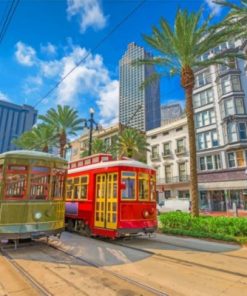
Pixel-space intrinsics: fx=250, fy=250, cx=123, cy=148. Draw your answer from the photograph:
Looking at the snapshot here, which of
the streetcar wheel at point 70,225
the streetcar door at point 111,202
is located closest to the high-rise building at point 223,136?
the streetcar wheel at point 70,225

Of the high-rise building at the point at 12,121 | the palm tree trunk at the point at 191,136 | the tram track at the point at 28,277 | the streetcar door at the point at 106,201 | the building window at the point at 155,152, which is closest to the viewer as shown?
the tram track at the point at 28,277

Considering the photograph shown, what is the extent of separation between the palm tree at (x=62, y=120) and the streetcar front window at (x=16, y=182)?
1000 inches

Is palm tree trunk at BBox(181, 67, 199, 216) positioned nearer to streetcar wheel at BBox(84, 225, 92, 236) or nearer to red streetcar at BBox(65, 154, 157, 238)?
red streetcar at BBox(65, 154, 157, 238)

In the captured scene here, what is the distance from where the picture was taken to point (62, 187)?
33.8 ft

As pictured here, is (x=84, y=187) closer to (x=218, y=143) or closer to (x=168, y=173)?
(x=218, y=143)

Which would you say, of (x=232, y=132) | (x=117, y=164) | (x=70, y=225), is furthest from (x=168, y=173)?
(x=117, y=164)

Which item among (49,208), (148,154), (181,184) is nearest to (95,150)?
(148,154)

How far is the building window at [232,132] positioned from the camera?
32.3m

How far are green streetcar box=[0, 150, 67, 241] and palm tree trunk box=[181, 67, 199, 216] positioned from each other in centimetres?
755

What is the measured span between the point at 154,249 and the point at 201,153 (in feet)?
96.9

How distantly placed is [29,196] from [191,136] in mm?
9929

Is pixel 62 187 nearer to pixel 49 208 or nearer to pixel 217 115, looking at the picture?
pixel 49 208

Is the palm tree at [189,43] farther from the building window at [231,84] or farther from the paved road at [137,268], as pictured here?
the building window at [231,84]

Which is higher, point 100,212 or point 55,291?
point 100,212
